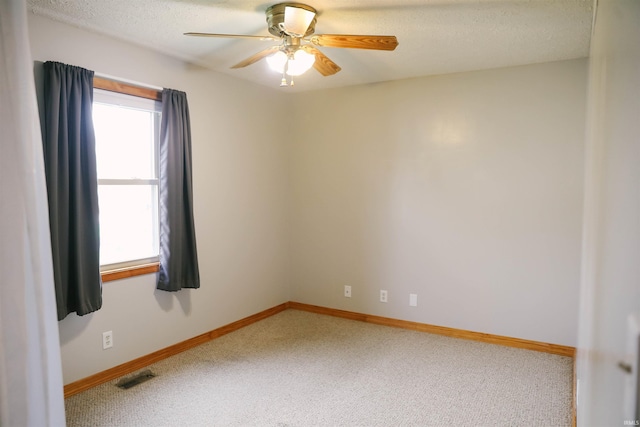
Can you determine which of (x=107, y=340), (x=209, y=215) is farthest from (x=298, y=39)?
(x=107, y=340)

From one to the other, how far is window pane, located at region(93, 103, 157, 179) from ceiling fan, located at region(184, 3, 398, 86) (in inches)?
43.7

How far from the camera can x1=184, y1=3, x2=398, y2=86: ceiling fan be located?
220 centimetres

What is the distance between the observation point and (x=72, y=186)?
102 inches

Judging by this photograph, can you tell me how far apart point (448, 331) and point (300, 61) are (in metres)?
2.75

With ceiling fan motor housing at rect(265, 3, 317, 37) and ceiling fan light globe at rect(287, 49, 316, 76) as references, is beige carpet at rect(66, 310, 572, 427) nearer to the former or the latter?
ceiling fan light globe at rect(287, 49, 316, 76)

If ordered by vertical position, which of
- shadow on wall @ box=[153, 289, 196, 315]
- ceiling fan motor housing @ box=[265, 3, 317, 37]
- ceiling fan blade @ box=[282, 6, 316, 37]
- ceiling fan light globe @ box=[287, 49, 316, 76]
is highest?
ceiling fan motor housing @ box=[265, 3, 317, 37]

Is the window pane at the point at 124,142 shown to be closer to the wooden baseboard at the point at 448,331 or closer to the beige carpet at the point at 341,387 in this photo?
the beige carpet at the point at 341,387

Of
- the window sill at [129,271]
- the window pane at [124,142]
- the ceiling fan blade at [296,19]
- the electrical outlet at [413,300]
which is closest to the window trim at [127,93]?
the window sill at [129,271]

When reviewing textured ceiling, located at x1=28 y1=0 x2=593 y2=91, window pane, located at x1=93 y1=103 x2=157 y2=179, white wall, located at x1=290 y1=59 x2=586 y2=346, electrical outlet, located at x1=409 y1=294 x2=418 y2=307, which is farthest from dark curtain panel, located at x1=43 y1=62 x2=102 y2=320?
electrical outlet, located at x1=409 y1=294 x2=418 y2=307

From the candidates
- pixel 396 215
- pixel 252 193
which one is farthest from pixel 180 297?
pixel 396 215

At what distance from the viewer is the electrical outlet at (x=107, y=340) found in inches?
113

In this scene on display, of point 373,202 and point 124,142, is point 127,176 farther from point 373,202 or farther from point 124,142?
point 373,202

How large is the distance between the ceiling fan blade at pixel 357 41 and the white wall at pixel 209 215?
147 centimetres

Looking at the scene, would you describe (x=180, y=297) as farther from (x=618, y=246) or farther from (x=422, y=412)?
(x=618, y=246)
